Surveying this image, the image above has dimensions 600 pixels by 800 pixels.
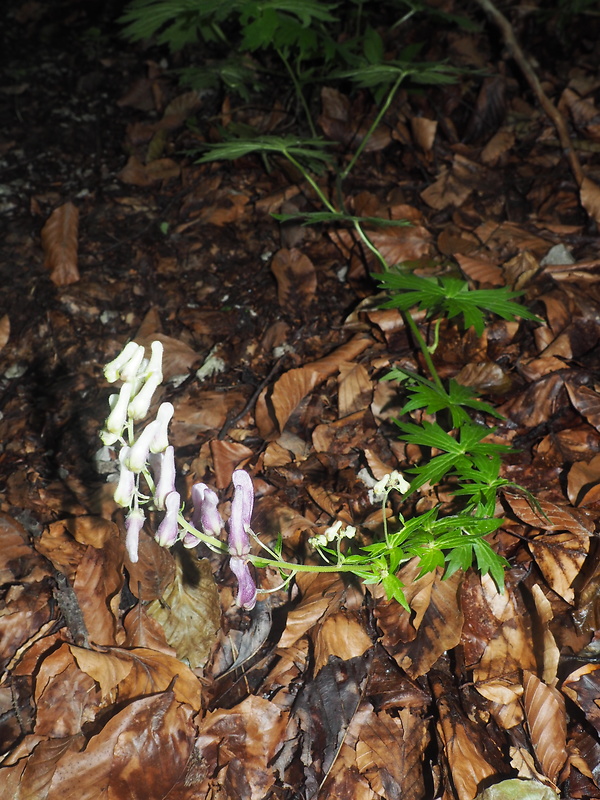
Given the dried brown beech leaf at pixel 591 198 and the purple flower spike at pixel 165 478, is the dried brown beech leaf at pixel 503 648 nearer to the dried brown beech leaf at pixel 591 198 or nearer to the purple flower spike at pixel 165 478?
the purple flower spike at pixel 165 478

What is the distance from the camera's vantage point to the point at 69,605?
2455mm

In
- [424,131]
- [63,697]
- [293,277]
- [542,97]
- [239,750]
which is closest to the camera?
[239,750]

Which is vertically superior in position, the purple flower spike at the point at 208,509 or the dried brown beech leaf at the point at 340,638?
Answer: the purple flower spike at the point at 208,509

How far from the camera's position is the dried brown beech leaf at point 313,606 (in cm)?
235

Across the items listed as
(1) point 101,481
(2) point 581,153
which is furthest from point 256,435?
(2) point 581,153

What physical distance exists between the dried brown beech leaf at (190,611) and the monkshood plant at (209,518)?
376mm

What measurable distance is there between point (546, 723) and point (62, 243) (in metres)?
3.86

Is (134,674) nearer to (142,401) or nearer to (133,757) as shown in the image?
(133,757)

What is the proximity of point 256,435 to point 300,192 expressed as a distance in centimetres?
223

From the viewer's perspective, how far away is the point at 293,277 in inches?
153

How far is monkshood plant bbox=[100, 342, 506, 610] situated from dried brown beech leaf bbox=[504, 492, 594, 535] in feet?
0.83

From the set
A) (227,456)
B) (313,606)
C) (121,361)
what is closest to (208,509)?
(121,361)

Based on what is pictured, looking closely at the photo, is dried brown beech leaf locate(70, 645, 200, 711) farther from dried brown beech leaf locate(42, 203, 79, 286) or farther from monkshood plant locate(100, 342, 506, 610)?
dried brown beech leaf locate(42, 203, 79, 286)

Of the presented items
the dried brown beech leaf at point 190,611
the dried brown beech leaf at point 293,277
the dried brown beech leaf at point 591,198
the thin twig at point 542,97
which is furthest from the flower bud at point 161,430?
the thin twig at point 542,97
